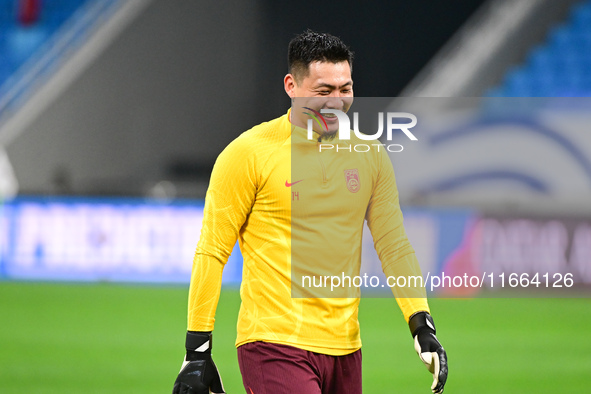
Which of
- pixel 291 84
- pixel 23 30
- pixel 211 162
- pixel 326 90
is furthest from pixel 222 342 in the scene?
pixel 23 30

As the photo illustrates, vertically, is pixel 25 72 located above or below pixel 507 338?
above

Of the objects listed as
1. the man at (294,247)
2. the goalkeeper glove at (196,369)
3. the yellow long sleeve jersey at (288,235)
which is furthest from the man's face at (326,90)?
the goalkeeper glove at (196,369)

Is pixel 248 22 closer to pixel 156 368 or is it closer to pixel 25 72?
pixel 25 72

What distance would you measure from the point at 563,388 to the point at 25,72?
11720mm

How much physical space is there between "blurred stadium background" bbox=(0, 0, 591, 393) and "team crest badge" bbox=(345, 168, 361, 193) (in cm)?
355

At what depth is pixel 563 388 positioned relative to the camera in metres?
6.49

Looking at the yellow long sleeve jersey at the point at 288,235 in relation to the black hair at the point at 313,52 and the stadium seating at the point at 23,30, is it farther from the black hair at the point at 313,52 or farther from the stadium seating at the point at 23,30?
the stadium seating at the point at 23,30

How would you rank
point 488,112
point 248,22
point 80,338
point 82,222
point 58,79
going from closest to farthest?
point 80,338 < point 82,222 < point 488,112 < point 58,79 < point 248,22

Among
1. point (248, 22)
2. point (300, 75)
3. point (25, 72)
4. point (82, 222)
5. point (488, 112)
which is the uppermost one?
point (248, 22)

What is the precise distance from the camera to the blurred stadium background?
7.90 m

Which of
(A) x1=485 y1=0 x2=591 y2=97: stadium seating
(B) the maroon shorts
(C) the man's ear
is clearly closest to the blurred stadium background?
(A) x1=485 y1=0 x2=591 y2=97: stadium seating

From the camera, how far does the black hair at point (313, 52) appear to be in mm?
2928

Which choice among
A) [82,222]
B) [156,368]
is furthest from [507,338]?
[82,222]

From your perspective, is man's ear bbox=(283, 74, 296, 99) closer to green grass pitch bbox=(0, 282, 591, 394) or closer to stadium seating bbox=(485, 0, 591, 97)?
green grass pitch bbox=(0, 282, 591, 394)
